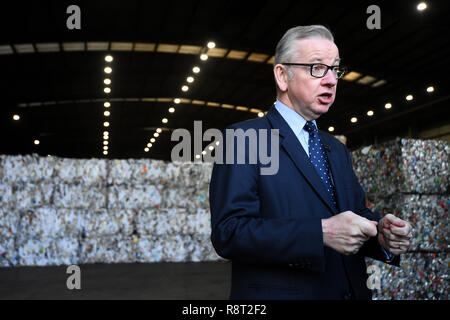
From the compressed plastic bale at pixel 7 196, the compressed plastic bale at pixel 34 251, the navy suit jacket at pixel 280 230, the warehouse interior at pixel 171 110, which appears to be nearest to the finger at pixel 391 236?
the navy suit jacket at pixel 280 230

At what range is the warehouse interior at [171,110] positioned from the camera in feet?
18.4

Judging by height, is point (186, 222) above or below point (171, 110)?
below

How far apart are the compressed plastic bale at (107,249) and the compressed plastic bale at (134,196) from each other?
0.86 metres

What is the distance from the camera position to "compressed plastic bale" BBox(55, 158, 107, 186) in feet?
35.2

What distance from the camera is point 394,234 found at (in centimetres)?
174

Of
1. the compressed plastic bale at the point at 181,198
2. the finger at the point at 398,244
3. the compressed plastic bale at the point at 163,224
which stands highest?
the compressed plastic bale at the point at 181,198

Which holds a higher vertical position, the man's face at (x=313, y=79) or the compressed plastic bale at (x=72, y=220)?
the man's face at (x=313, y=79)

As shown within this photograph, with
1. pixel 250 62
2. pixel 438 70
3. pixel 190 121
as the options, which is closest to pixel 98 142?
pixel 190 121

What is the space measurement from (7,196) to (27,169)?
0.78 meters

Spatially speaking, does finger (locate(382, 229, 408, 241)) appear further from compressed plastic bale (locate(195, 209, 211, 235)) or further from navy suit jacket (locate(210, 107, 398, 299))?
compressed plastic bale (locate(195, 209, 211, 235))

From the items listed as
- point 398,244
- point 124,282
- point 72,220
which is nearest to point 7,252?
point 72,220

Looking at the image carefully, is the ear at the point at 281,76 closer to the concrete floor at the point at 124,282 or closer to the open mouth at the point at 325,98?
the open mouth at the point at 325,98

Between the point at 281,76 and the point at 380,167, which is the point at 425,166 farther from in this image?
the point at 281,76
